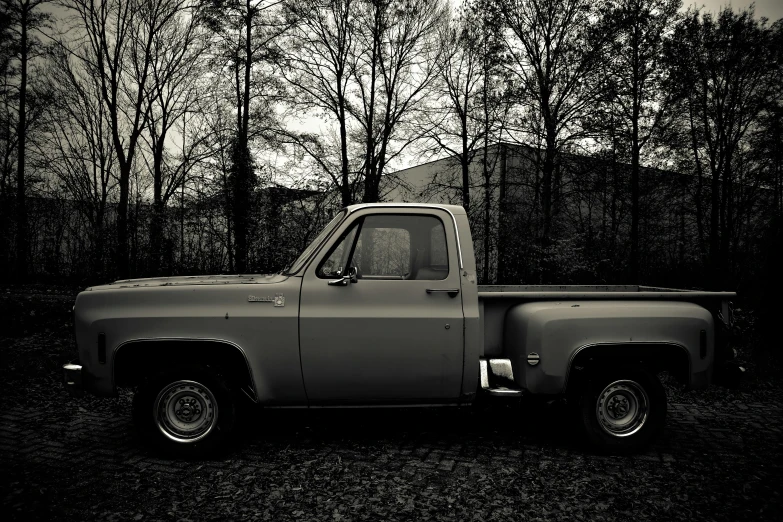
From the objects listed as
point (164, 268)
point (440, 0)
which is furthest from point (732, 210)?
point (164, 268)

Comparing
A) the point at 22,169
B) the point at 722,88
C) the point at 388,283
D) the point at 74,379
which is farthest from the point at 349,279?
the point at 722,88

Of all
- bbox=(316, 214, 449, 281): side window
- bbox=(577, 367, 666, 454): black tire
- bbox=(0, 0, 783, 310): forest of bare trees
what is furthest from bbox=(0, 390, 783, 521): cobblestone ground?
bbox=(0, 0, 783, 310): forest of bare trees

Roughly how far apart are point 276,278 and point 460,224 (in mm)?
1616

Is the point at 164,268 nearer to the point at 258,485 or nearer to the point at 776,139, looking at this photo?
the point at 258,485

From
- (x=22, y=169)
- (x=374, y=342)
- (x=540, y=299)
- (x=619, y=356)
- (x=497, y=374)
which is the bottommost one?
(x=497, y=374)

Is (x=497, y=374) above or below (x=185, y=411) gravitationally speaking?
above

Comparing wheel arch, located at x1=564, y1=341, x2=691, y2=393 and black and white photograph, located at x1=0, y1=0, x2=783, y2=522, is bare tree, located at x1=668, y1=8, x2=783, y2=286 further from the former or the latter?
wheel arch, located at x1=564, y1=341, x2=691, y2=393

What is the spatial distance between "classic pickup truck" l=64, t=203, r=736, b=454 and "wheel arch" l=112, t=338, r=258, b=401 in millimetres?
13

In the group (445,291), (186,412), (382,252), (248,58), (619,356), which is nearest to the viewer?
(186,412)

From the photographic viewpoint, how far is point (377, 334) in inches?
167

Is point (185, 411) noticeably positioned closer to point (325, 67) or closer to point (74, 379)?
point (74, 379)

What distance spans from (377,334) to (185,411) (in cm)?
163

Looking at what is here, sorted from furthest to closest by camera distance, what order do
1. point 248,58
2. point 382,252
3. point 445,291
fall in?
point 248,58, point 382,252, point 445,291

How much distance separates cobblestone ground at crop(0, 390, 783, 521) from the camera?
137 inches
